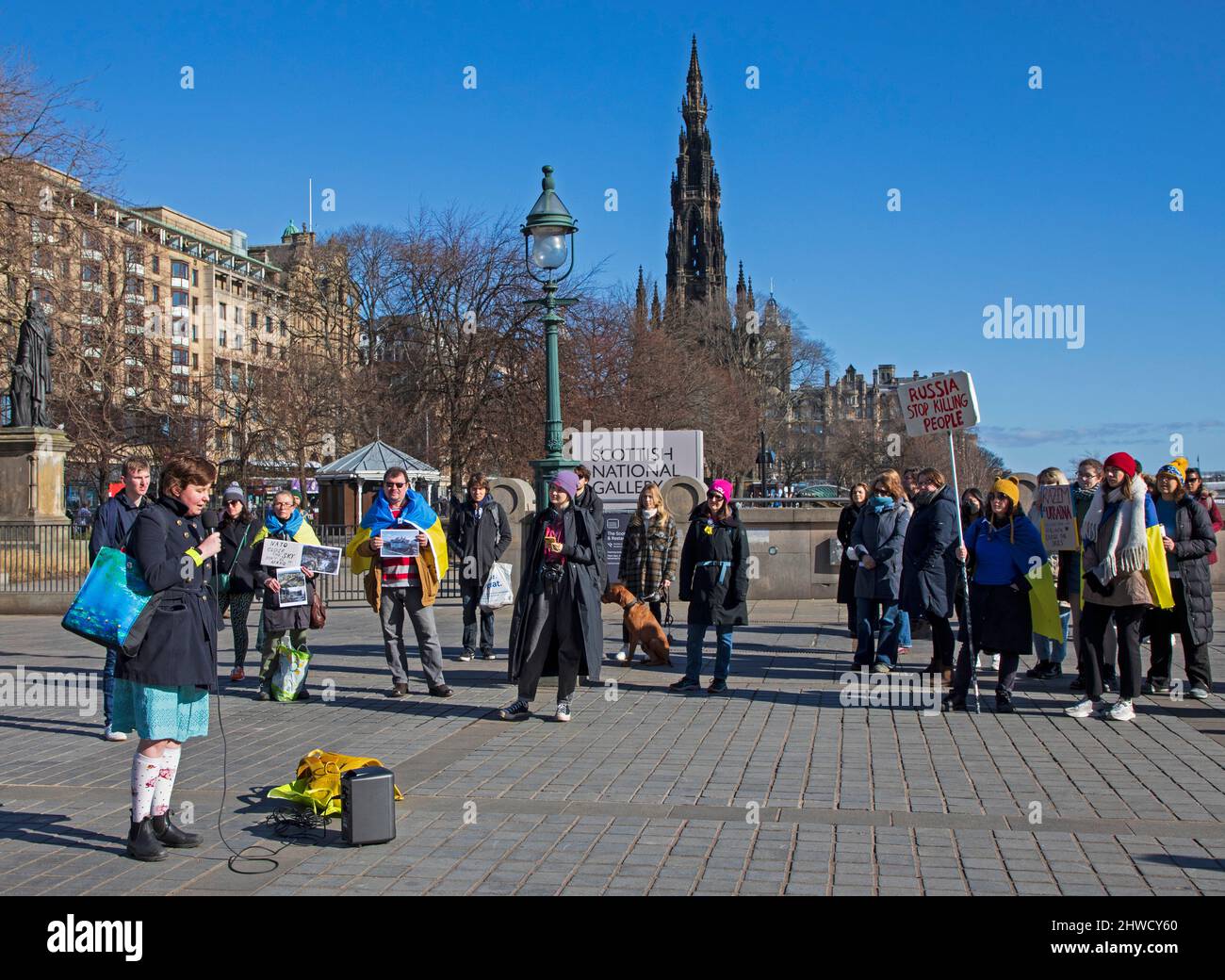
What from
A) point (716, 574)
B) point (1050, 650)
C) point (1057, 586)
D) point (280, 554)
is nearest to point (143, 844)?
point (280, 554)

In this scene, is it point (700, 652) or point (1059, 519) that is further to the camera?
point (1059, 519)

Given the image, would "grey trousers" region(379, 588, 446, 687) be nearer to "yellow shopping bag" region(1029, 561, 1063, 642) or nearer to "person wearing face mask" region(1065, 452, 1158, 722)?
"yellow shopping bag" region(1029, 561, 1063, 642)

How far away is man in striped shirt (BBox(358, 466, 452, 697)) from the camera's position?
34.0 ft

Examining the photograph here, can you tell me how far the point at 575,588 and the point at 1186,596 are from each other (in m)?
5.25

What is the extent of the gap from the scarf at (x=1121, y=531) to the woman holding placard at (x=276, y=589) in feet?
21.0

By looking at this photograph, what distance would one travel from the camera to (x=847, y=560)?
1213cm

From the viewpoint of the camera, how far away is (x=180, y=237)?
84.6m

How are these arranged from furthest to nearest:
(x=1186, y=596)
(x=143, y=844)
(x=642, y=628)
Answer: (x=642, y=628)
(x=1186, y=596)
(x=143, y=844)

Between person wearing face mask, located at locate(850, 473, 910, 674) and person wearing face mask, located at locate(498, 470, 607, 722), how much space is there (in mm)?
3315

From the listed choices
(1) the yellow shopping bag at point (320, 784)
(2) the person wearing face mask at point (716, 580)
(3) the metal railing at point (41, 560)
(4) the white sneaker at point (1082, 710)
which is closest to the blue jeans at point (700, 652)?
(2) the person wearing face mask at point (716, 580)

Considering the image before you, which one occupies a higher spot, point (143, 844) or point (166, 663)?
point (166, 663)

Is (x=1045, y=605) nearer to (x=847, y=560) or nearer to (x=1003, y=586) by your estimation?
(x=1003, y=586)
